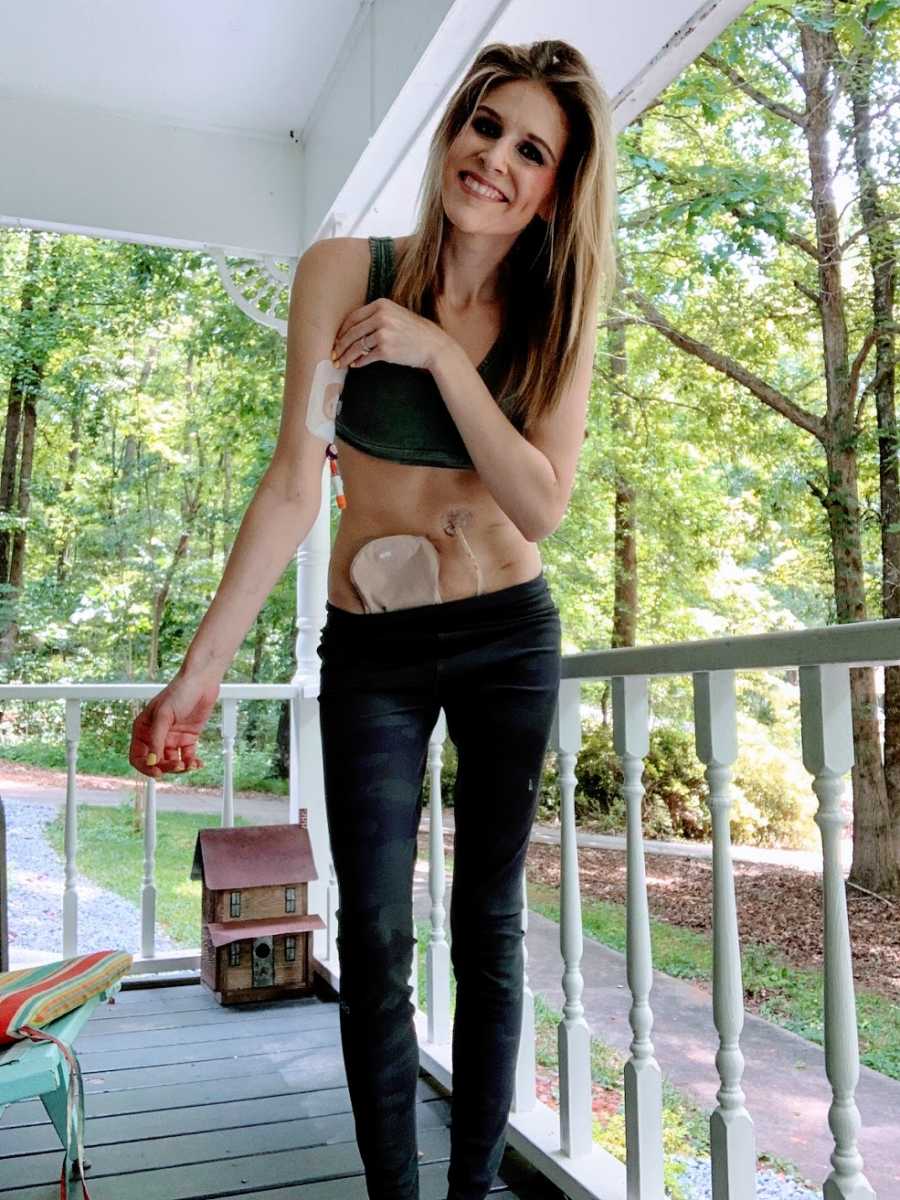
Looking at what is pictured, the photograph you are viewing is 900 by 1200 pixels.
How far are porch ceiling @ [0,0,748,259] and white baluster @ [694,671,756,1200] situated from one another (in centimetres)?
145

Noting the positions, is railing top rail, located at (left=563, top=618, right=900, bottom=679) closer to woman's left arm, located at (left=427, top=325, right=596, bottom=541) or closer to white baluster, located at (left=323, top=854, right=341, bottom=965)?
woman's left arm, located at (left=427, top=325, right=596, bottom=541)

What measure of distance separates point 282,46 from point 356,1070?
2.69m

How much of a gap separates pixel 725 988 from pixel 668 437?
7.72 meters

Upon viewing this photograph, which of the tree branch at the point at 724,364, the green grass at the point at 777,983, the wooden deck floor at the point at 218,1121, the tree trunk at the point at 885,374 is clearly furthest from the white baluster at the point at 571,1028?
the tree branch at the point at 724,364

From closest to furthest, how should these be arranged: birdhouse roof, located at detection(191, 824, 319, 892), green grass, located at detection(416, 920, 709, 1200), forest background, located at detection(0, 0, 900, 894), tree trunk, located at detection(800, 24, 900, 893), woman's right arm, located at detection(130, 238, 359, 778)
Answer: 1. woman's right arm, located at detection(130, 238, 359, 778)
2. birdhouse roof, located at detection(191, 824, 319, 892)
3. green grass, located at detection(416, 920, 709, 1200)
4. tree trunk, located at detection(800, 24, 900, 893)
5. forest background, located at detection(0, 0, 900, 894)

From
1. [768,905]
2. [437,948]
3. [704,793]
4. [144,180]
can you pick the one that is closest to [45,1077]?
[437,948]

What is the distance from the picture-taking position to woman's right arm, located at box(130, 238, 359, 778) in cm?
108

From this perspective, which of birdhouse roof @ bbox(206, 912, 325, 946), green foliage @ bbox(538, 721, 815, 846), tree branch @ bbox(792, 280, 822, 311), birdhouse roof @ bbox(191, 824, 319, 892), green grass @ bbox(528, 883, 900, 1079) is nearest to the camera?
birdhouse roof @ bbox(206, 912, 325, 946)

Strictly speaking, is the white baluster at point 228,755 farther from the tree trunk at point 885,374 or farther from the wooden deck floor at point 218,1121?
the tree trunk at point 885,374

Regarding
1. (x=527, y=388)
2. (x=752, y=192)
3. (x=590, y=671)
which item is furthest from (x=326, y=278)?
(x=752, y=192)

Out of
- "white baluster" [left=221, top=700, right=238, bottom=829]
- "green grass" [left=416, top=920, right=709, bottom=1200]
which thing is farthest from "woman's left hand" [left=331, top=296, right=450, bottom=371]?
"green grass" [left=416, top=920, right=709, bottom=1200]

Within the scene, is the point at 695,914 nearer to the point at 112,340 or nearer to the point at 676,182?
the point at 676,182

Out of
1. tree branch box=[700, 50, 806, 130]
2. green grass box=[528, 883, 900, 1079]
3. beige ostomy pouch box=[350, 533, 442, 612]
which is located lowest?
green grass box=[528, 883, 900, 1079]

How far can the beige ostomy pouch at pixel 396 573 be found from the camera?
3.97 ft
